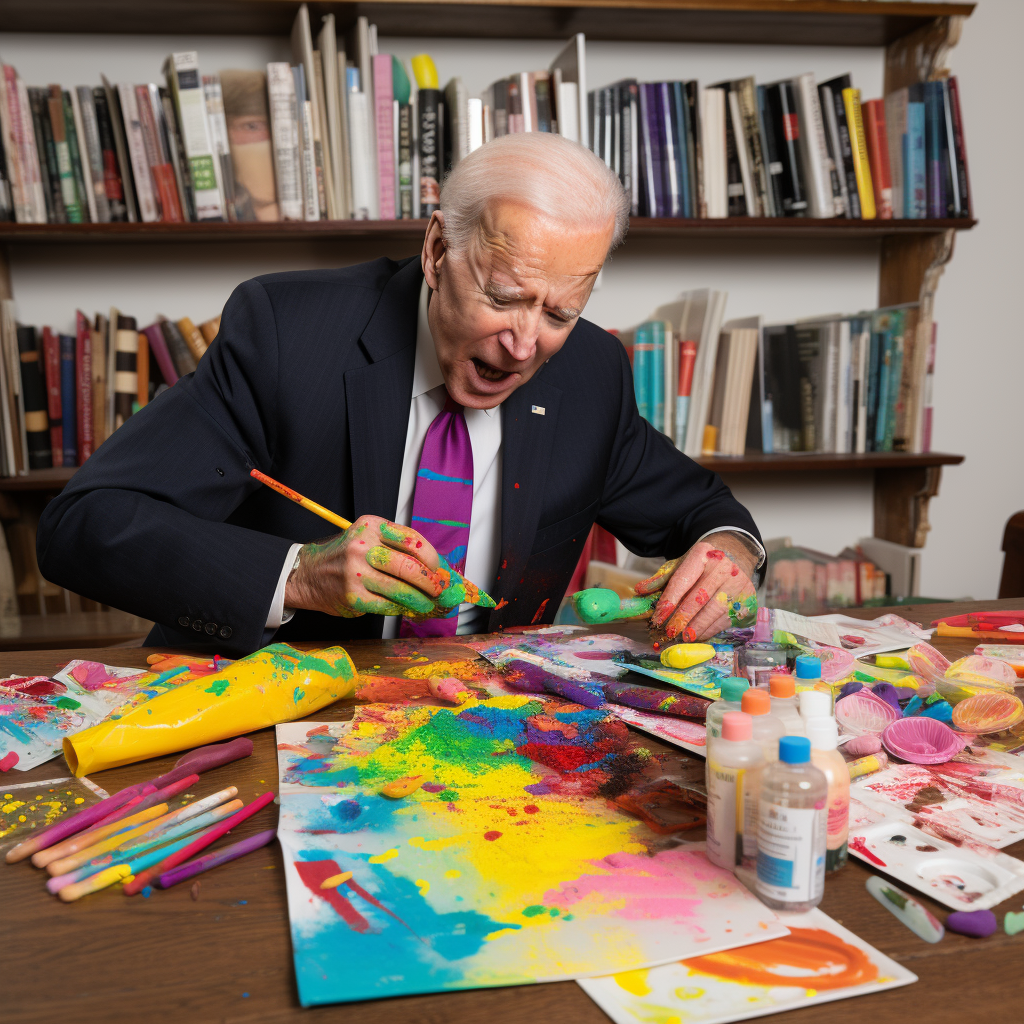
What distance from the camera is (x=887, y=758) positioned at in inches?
36.7

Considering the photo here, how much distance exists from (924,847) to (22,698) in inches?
38.5

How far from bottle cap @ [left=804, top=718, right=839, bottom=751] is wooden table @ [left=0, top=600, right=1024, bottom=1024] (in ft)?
0.38

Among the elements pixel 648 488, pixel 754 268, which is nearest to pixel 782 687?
pixel 648 488

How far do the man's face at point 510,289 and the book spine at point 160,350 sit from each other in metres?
1.19

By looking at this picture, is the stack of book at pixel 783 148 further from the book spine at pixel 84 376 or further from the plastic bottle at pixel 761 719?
the plastic bottle at pixel 761 719

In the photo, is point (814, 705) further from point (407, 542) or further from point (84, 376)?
point (84, 376)

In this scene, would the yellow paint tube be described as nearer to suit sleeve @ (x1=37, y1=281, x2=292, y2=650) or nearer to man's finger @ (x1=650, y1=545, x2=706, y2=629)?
suit sleeve @ (x1=37, y1=281, x2=292, y2=650)

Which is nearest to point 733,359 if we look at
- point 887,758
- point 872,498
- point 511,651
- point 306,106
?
point 872,498

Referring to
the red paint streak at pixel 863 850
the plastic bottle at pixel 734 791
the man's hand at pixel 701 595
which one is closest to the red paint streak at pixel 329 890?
the plastic bottle at pixel 734 791

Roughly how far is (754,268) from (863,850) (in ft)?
7.58

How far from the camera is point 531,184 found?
4.17 feet

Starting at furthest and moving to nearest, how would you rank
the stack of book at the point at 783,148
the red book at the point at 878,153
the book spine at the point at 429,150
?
the red book at the point at 878,153, the stack of book at the point at 783,148, the book spine at the point at 429,150

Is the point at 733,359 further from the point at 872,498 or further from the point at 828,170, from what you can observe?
the point at 872,498

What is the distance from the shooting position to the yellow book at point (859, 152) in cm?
244
